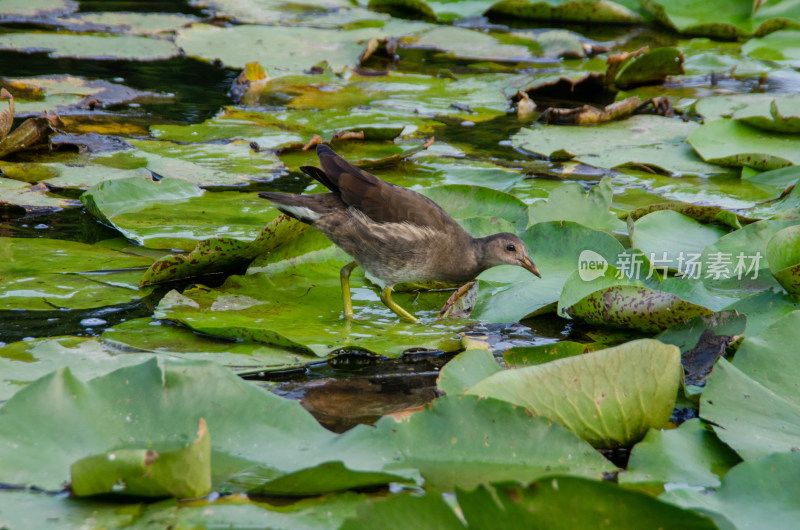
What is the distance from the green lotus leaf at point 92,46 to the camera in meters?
7.77

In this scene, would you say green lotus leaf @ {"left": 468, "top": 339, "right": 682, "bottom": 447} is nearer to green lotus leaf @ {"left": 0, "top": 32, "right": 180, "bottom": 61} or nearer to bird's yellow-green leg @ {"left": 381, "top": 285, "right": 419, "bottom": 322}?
bird's yellow-green leg @ {"left": 381, "top": 285, "right": 419, "bottom": 322}

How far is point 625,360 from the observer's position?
2.27 m

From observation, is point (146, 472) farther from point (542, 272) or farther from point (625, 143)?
point (625, 143)

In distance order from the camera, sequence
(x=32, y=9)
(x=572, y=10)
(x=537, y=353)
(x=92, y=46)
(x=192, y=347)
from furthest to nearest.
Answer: (x=572, y=10)
(x=32, y=9)
(x=92, y=46)
(x=192, y=347)
(x=537, y=353)

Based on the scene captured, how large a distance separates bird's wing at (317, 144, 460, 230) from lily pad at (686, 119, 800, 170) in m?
2.21

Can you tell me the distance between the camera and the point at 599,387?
88.6 inches

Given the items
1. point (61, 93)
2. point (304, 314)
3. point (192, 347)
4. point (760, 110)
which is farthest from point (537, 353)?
point (61, 93)

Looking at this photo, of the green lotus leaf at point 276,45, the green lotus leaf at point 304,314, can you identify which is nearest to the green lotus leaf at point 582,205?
the green lotus leaf at point 304,314

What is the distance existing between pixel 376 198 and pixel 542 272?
2.84 feet

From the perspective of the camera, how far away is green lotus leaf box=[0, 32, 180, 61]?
7.77 meters

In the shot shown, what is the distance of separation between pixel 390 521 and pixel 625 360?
100 centimetres

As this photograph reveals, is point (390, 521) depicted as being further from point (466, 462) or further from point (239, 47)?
point (239, 47)

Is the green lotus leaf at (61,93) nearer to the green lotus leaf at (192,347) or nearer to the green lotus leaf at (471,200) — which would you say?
the green lotus leaf at (471,200)

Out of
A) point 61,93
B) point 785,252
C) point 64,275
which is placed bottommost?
point 64,275
